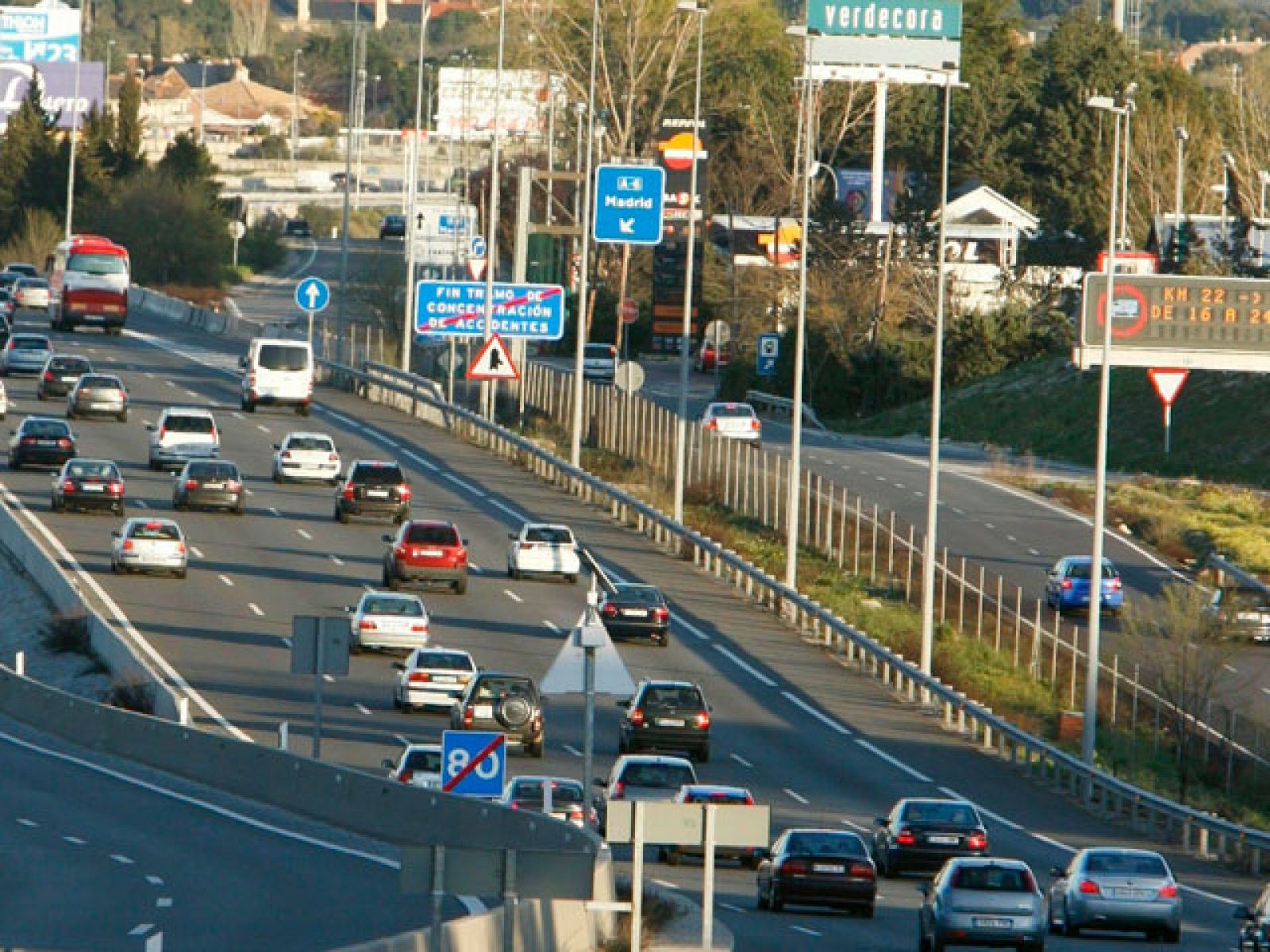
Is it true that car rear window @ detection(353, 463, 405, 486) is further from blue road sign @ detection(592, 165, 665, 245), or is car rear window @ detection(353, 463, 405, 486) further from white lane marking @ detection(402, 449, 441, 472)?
white lane marking @ detection(402, 449, 441, 472)

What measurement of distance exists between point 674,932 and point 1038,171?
378 feet

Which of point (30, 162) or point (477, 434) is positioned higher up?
point (30, 162)

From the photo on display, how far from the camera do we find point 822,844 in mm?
31797

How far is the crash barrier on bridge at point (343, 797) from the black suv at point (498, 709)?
4.12 metres

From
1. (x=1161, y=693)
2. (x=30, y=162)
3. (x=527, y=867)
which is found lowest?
(x=1161, y=693)

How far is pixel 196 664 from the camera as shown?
4675 cm

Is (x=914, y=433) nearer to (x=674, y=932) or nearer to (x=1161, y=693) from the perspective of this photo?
(x=1161, y=693)

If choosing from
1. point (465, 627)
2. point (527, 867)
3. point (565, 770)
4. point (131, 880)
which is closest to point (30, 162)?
point (465, 627)

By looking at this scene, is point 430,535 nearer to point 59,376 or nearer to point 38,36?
point 59,376

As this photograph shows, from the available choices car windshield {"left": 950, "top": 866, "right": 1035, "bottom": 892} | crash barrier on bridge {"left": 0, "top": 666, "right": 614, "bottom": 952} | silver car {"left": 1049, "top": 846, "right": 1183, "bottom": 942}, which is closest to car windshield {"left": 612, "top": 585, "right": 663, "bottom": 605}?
crash barrier on bridge {"left": 0, "top": 666, "right": 614, "bottom": 952}

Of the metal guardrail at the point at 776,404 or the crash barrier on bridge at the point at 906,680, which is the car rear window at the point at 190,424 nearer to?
the crash barrier on bridge at the point at 906,680

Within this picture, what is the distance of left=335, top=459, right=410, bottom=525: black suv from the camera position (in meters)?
60.7

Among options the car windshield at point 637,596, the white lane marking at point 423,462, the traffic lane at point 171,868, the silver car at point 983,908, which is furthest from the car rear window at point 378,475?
the silver car at point 983,908

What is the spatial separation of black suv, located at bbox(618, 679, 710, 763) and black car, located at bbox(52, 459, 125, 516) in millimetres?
20315
